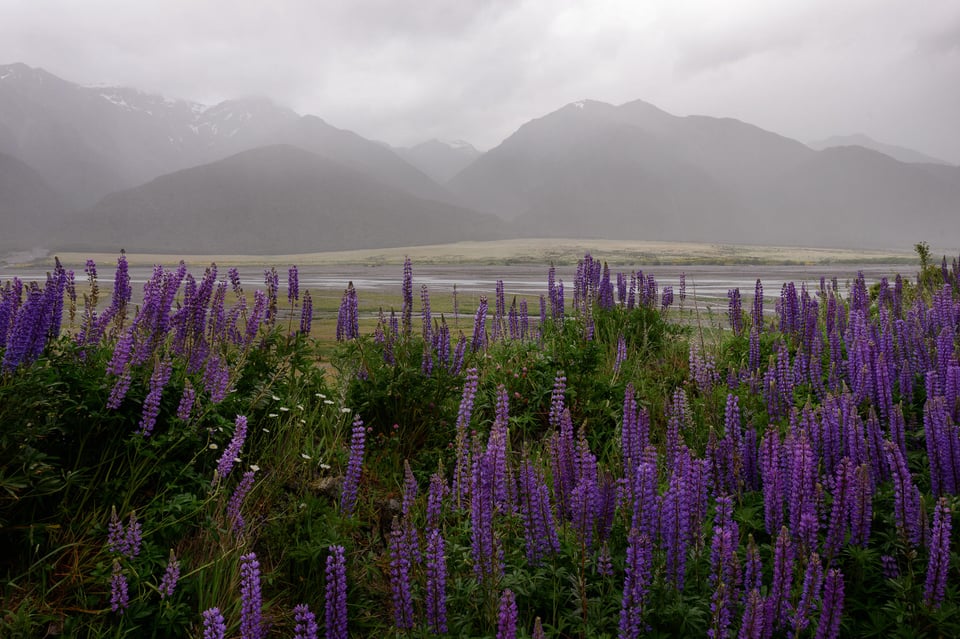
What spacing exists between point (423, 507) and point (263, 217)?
171 meters

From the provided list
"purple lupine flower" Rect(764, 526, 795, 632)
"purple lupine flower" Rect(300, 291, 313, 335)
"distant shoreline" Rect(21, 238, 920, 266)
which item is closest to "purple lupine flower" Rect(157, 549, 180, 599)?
"purple lupine flower" Rect(764, 526, 795, 632)

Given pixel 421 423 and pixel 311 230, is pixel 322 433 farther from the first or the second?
pixel 311 230

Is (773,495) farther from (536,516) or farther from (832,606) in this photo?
(536,516)

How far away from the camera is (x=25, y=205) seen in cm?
17538

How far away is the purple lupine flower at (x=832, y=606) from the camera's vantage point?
6.63 feet

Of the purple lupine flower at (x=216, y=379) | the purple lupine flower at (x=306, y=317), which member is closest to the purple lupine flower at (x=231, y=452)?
the purple lupine flower at (x=216, y=379)

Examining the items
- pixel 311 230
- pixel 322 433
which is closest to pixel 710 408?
pixel 322 433

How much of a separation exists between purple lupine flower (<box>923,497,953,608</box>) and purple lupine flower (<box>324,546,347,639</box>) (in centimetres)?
212

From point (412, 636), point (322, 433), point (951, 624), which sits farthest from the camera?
point (322, 433)

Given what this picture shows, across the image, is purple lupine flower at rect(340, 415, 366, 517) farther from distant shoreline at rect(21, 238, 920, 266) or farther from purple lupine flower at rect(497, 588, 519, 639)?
distant shoreline at rect(21, 238, 920, 266)

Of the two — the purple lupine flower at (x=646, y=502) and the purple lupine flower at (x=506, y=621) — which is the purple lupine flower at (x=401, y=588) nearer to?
the purple lupine flower at (x=506, y=621)

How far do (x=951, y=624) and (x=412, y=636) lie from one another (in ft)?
6.46

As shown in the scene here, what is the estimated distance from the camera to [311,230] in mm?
157250

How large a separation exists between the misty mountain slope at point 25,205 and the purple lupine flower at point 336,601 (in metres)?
168
